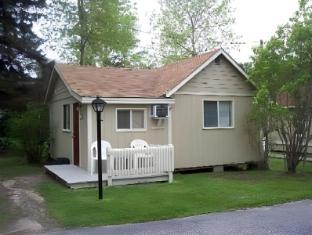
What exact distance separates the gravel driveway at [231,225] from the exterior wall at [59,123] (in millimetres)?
8001

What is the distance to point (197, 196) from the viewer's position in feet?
33.1

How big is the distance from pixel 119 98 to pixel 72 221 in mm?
5937

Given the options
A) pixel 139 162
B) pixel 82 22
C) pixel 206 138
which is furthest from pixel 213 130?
pixel 82 22

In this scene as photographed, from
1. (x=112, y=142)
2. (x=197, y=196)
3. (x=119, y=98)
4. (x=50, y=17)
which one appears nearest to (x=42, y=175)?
(x=112, y=142)

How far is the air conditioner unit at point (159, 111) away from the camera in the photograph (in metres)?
13.7

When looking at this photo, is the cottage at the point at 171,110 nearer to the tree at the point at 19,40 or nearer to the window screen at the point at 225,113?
the window screen at the point at 225,113

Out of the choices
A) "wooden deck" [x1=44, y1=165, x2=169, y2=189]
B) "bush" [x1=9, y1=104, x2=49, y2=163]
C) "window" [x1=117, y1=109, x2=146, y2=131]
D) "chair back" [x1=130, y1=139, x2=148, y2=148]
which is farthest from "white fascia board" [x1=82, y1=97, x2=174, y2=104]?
"bush" [x1=9, y1=104, x2=49, y2=163]

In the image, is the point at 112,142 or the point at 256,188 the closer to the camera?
the point at 256,188

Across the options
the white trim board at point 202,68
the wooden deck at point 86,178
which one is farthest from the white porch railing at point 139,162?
the white trim board at point 202,68

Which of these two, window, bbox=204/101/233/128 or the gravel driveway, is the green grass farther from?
the gravel driveway

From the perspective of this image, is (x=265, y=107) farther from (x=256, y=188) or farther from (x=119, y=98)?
(x=119, y=98)

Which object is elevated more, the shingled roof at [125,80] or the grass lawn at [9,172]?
the shingled roof at [125,80]

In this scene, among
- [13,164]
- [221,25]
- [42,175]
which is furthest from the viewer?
[221,25]

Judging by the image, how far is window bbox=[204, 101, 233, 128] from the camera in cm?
1514
